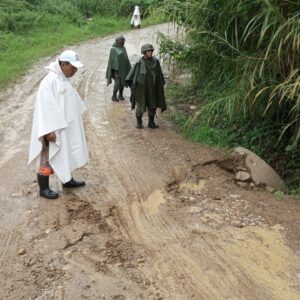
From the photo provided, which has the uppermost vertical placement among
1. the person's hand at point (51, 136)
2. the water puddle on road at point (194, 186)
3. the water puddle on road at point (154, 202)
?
the person's hand at point (51, 136)

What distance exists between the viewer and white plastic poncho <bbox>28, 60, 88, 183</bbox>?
5.30 metres

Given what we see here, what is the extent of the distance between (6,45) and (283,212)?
44.2 feet

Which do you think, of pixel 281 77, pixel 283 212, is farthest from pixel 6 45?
pixel 283 212

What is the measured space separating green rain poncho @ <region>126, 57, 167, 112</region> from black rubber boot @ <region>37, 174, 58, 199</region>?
3073 mm

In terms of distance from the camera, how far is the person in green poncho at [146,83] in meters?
8.18

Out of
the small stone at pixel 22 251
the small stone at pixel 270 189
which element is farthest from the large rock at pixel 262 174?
the small stone at pixel 22 251

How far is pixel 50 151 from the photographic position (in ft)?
17.8

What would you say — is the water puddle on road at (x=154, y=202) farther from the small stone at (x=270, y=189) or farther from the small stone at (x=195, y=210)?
the small stone at (x=270, y=189)

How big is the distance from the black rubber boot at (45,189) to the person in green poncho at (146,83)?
3.06 meters

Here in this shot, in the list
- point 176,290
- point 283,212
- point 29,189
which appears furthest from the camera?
point 29,189

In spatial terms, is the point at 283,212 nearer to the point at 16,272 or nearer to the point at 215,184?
the point at 215,184

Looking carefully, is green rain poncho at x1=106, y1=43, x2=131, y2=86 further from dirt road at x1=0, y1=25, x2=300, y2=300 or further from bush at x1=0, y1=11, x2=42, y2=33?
bush at x1=0, y1=11, x2=42, y2=33

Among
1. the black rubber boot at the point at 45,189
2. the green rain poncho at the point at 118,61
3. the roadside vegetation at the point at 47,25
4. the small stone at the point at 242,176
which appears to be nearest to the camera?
the black rubber boot at the point at 45,189

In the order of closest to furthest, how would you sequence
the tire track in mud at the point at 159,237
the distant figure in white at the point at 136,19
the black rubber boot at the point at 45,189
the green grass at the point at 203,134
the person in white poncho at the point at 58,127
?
the tire track in mud at the point at 159,237 → the person in white poncho at the point at 58,127 → the black rubber boot at the point at 45,189 → the green grass at the point at 203,134 → the distant figure in white at the point at 136,19
